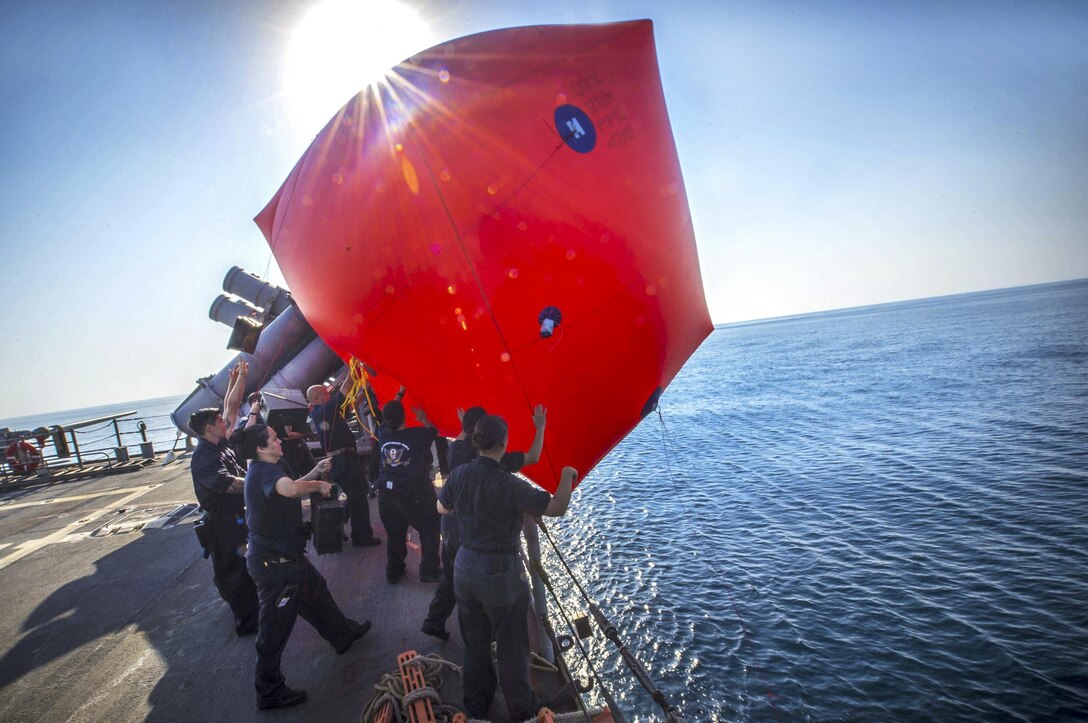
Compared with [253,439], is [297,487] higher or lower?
lower

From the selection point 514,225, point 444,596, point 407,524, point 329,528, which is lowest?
point 444,596

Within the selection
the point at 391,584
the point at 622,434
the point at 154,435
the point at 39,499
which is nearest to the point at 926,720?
the point at 622,434

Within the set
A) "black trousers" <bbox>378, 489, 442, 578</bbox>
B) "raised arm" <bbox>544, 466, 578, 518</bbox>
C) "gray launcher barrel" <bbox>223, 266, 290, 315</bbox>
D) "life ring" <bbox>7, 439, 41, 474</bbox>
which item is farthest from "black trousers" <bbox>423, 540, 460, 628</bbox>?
"life ring" <bbox>7, 439, 41, 474</bbox>

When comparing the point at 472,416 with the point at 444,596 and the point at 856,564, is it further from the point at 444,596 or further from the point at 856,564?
the point at 856,564

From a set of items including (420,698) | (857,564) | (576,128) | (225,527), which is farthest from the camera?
(857,564)

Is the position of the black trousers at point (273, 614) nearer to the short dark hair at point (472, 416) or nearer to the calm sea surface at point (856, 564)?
the short dark hair at point (472, 416)

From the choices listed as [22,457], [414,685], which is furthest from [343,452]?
[22,457]

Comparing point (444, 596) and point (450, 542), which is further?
point (444, 596)

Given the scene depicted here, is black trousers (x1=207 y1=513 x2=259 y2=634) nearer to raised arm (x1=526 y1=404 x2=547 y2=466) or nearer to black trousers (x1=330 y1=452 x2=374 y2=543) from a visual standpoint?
black trousers (x1=330 y1=452 x2=374 y2=543)

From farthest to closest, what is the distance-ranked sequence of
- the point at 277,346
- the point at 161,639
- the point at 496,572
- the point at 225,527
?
the point at 277,346, the point at 161,639, the point at 225,527, the point at 496,572

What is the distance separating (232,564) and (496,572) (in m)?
3.54

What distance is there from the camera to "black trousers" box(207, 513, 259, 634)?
17.0 feet

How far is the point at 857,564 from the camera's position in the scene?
12109mm

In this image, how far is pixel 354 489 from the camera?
23.8 ft
